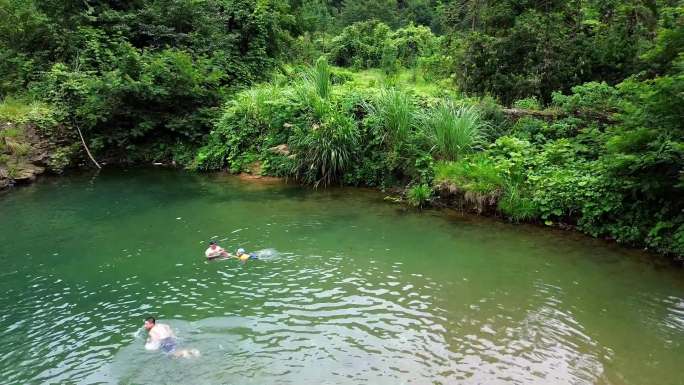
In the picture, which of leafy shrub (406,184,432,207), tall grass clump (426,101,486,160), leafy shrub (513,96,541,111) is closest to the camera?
leafy shrub (406,184,432,207)

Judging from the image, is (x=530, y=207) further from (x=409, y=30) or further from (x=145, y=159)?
(x=409, y=30)

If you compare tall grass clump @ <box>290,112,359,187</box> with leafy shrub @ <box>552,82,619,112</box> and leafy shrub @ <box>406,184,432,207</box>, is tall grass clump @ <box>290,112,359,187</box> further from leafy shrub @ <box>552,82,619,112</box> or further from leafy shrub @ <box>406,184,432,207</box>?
leafy shrub @ <box>552,82,619,112</box>

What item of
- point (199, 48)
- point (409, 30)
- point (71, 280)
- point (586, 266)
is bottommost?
point (71, 280)

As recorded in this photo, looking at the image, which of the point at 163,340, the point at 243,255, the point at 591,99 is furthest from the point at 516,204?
the point at 163,340

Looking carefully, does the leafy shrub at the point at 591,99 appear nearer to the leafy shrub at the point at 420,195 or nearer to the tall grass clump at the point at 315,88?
the leafy shrub at the point at 420,195

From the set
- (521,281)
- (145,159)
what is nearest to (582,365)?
(521,281)

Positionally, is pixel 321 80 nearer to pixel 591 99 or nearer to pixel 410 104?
pixel 410 104

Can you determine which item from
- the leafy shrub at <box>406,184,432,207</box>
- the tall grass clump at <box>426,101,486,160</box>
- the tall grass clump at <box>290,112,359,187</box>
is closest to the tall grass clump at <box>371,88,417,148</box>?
the tall grass clump at <box>426,101,486,160</box>

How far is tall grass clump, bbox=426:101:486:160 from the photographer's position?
460 inches

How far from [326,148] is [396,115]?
77.2 inches

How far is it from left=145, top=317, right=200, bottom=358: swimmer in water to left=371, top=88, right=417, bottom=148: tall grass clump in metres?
7.60

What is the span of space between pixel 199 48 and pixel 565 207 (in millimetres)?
13499

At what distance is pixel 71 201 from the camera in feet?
41.8

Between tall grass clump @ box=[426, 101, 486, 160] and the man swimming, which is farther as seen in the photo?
tall grass clump @ box=[426, 101, 486, 160]
